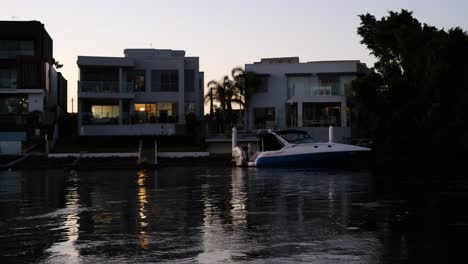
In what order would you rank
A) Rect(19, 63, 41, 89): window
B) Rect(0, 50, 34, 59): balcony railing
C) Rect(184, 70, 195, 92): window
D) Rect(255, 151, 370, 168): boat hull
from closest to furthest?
Rect(255, 151, 370, 168): boat hull < Rect(19, 63, 41, 89): window < Rect(0, 50, 34, 59): balcony railing < Rect(184, 70, 195, 92): window

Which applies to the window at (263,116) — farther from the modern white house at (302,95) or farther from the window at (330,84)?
the window at (330,84)

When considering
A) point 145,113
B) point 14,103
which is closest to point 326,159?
point 145,113

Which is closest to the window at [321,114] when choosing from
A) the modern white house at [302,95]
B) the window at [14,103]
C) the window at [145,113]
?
the modern white house at [302,95]

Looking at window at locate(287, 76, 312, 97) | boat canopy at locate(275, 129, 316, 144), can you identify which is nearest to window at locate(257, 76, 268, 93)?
window at locate(287, 76, 312, 97)

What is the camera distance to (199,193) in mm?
22375

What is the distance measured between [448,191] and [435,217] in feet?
25.4

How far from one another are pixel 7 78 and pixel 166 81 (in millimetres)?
14504

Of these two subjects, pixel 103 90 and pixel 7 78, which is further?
pixel 7 78

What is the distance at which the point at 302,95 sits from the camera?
60469 millimetres

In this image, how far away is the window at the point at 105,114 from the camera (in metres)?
59.7

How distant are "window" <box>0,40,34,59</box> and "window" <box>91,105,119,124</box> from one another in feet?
25.8

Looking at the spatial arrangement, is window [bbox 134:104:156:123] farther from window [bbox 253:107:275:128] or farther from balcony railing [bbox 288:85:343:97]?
balcony railing [bbox 288:85:343:97]

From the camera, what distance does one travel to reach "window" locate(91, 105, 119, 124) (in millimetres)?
59719

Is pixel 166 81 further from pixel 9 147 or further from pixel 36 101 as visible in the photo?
pixel 9 147
